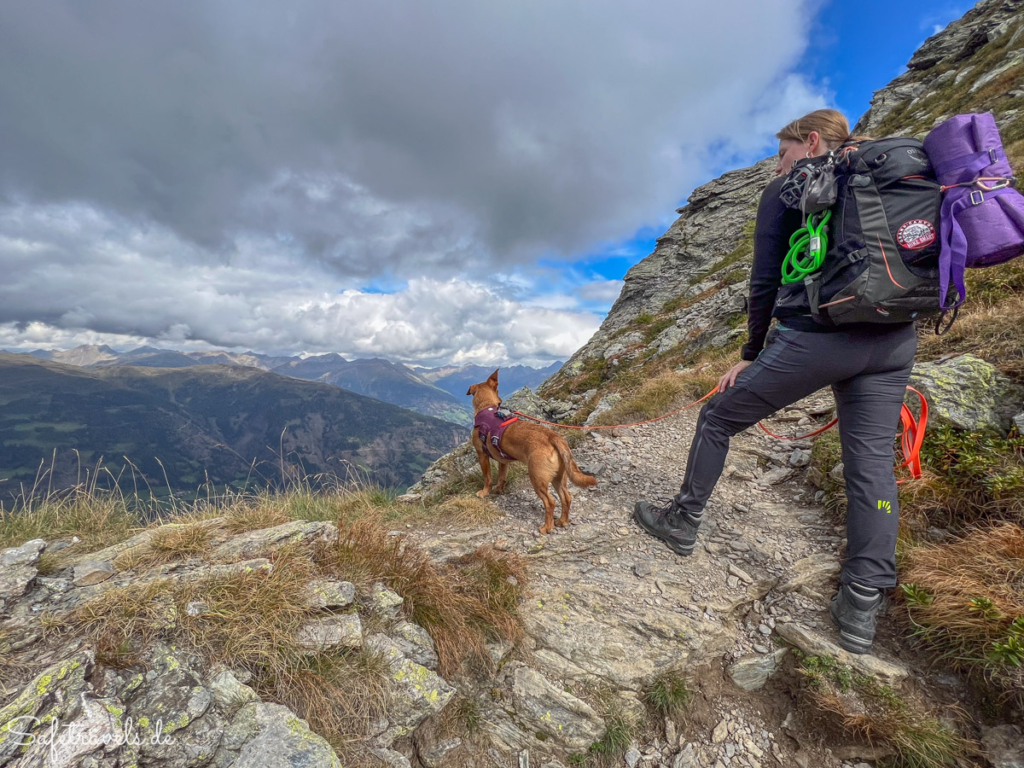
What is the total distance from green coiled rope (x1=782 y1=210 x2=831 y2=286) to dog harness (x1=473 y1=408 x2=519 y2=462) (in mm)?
3856

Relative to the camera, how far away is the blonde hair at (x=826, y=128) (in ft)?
10.8

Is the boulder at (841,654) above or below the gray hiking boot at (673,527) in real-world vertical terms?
below

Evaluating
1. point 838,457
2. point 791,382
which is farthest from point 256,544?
point 838,457

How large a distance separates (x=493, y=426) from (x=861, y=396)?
425 cm

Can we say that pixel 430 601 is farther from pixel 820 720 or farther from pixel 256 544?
→ pixel 820 720

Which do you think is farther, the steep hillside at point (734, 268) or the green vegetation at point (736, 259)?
the green vegetation at point (736, 259)

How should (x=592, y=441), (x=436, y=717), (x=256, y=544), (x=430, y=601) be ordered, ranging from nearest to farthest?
(x=436, y=717)
(x=430, y=601)
(x=256, y=544)
(x=592, y=441)

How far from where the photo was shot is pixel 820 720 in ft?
10.3

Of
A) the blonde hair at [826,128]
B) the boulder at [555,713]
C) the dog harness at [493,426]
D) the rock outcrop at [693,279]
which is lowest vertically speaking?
the boulder at [555,713]

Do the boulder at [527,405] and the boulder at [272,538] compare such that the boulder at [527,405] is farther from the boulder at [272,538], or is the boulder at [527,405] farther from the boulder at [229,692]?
the boulder at [229,692]

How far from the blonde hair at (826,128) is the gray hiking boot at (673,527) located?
3.51 meters

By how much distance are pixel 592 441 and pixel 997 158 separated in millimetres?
5977

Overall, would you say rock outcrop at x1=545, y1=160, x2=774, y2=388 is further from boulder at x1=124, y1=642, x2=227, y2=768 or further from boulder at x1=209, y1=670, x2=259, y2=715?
boulder at x1=124, y1=642, x2=227, y2=768

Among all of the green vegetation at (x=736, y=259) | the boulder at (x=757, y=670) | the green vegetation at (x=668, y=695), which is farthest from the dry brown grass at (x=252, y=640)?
the green vegetation at (x=736, y=259)
